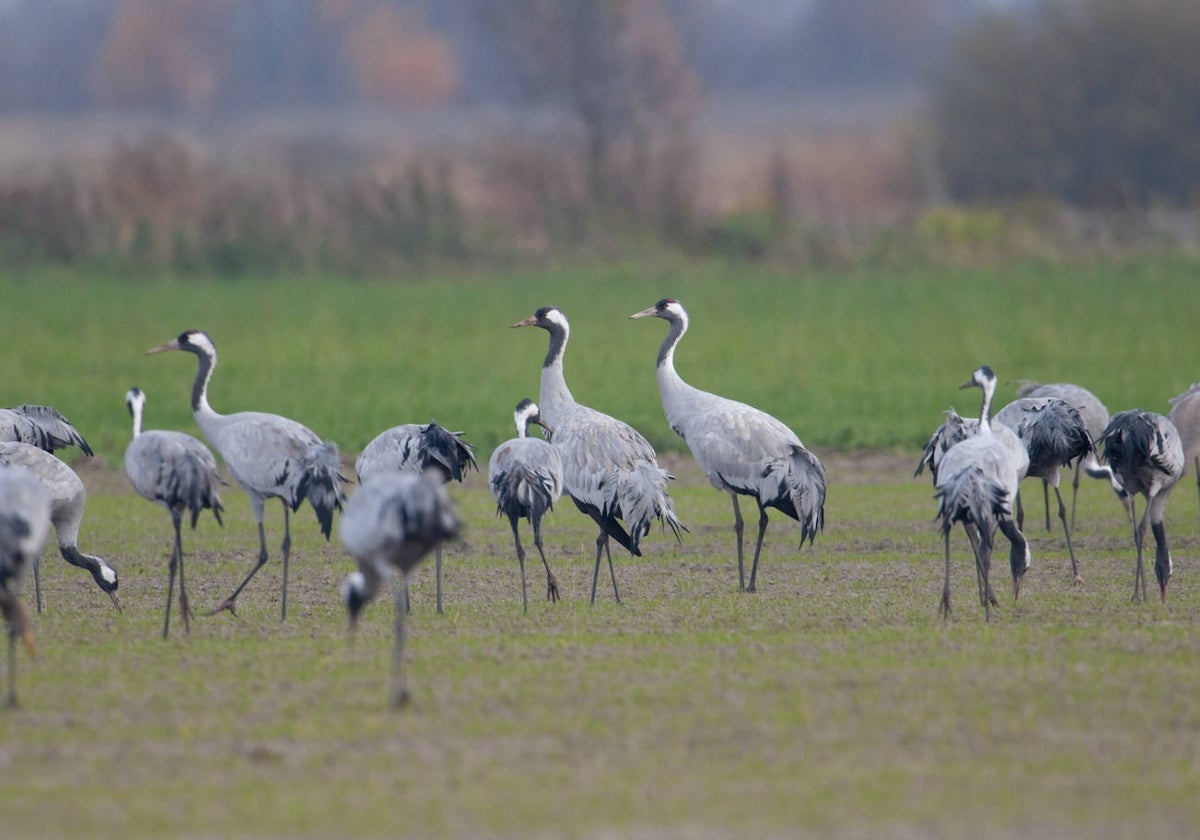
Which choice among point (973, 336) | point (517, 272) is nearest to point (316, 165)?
point (517, 272)

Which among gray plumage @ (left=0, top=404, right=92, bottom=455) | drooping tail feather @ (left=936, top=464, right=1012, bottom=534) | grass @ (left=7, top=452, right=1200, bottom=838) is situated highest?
gray plumage @ (left=0, top=404, right=92, bottom=455)

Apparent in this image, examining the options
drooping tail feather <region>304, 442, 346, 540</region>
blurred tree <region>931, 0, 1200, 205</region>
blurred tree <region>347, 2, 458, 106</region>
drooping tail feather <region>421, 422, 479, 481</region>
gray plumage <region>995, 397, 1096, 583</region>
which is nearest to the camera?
drooping tail feather <region>304, 442, 346, 540</region>

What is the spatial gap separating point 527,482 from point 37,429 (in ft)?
11.9

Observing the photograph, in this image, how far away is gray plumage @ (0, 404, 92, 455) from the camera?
11328mm

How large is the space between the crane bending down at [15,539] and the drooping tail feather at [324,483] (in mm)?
2017

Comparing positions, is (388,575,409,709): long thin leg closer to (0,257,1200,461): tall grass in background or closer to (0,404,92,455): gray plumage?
(0,404,92,455): gray plumage

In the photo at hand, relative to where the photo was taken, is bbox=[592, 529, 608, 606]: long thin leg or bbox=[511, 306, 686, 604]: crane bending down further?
bbox=[511, 306, 686, 604]: crane bending down

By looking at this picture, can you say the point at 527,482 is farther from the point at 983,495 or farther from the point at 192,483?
the point at 983,495

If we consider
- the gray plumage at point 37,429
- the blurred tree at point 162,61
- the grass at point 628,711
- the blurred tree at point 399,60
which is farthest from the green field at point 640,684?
the blurred tree at point 162,61

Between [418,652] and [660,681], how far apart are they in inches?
53.5

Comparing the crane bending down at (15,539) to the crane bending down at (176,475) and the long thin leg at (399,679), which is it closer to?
the crane bending down at (176,475)

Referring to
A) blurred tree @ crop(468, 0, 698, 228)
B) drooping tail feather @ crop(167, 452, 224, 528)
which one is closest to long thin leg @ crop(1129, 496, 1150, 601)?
drooping tail feather @ crop(167, 452, 224, 528)

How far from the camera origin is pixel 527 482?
998cm

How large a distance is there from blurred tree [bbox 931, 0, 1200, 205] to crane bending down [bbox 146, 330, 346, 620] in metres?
37.5
